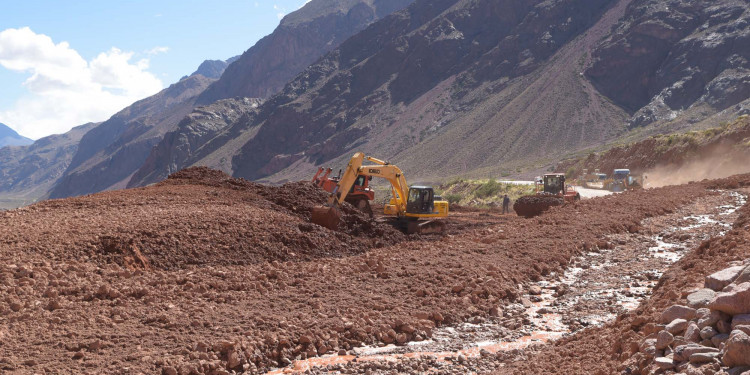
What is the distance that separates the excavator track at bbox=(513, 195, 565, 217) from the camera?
1113 inches

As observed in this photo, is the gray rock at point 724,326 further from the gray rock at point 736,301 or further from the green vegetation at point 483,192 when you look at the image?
the green vegetation at point 483,192

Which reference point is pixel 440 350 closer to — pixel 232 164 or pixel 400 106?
pixel 400 106

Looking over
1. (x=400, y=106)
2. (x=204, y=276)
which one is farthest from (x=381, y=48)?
(x=204, y=276)

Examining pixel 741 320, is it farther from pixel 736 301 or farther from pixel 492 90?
pixel 492 90

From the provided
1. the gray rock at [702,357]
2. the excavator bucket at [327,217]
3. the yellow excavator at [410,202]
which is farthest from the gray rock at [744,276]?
the yellow excavator at [410,202]

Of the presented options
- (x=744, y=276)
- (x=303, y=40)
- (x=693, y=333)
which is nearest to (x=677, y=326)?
(x=693, y=333)

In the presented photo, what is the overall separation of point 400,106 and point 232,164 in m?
37.2

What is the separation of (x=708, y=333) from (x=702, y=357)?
0.44 metres

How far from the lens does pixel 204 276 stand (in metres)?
12.5

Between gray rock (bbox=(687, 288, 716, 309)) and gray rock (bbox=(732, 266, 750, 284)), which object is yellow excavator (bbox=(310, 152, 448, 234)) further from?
gray rock (bbox=(732, 266, 750, 284))

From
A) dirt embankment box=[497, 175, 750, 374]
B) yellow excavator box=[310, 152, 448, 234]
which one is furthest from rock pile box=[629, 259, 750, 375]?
yellow excavator box=[310, 152, 448, 234]

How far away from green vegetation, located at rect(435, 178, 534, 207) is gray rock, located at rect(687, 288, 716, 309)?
113ft

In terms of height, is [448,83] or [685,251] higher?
[448,83]

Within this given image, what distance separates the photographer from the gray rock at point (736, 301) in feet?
20.6
